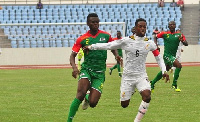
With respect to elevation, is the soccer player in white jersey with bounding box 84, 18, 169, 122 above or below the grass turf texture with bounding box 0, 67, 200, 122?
above

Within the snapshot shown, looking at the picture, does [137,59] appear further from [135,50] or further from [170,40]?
[170,40]

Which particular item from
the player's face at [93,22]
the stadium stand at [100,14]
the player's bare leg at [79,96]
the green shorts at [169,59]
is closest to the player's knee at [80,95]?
the player's bare leg at [79,96]

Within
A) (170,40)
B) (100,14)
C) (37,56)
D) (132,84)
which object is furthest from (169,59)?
(100,14)

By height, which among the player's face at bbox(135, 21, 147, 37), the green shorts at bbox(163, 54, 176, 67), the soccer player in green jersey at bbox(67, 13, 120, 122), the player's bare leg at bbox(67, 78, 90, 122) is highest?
the player's face at bbox(135, 21, 147, 37)

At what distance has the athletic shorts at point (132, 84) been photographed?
10.4 meters

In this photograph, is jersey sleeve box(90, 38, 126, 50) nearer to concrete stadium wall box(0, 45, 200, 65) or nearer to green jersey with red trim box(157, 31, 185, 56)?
green jersey with red trim box(157, 31, 185, 56)

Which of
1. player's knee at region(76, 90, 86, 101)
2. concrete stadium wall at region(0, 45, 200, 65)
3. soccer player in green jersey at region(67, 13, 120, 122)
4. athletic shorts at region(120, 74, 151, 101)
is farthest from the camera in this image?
concrete stadium wall at region(0, 45, 200, 65)

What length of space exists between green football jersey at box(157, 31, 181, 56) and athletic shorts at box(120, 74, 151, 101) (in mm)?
7291

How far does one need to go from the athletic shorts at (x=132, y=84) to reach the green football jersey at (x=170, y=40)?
287 inches

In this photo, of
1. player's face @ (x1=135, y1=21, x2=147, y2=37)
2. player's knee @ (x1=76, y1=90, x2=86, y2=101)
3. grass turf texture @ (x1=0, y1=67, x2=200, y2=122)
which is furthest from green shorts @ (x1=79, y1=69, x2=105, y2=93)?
player's face @ (x1=135, y1=21, x2=147, y2=37)

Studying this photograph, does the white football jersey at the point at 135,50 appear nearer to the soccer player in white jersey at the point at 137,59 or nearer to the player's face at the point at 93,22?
the soccer player in white jersey at the point at 137,59

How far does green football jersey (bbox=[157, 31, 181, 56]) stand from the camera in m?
17.7

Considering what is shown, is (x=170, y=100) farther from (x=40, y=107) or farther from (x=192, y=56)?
(x=192, y=56)

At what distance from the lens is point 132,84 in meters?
10.5
